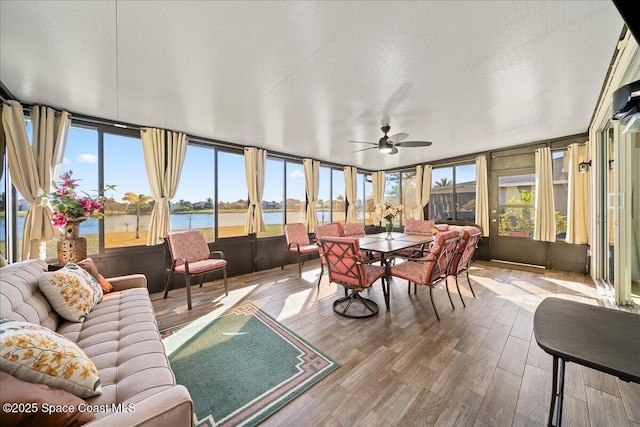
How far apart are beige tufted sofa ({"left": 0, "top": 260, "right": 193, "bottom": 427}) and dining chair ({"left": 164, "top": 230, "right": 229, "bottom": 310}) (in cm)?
95

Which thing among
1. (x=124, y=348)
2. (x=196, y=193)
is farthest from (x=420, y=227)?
(x=124, y=348)

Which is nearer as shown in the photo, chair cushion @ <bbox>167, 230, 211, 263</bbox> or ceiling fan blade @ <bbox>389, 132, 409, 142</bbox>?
ceiling fan blade @ <bbox>389, 132, 409, 142</bbox>

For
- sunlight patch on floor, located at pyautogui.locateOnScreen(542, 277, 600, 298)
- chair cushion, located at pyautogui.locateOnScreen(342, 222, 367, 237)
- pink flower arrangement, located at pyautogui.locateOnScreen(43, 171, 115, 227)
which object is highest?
pink flower arrangement, located at pyautogui.locateOnScreen(43, 171, 115, 227)

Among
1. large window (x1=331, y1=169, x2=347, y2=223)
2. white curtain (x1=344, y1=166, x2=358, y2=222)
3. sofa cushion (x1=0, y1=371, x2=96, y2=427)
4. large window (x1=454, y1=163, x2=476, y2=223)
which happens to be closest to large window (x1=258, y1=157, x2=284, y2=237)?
large window (x1=331, y1=169, x2=347, y2=223)

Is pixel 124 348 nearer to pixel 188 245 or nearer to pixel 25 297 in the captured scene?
pixel 25 297

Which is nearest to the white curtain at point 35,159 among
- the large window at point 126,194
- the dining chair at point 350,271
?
the large window at point 126,194

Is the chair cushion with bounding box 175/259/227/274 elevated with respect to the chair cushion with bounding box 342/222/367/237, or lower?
lower

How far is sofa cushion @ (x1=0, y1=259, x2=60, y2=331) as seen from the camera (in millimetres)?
1278

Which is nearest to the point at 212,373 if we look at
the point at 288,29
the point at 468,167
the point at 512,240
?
the point at 288,29

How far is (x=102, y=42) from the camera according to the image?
68.2 inches

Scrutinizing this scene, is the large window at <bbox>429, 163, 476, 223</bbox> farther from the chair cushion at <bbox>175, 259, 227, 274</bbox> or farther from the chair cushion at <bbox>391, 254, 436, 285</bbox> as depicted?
the chair cushion at <bbox>175, 259, 227, 274</bbox>

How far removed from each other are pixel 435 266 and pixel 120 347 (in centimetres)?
275

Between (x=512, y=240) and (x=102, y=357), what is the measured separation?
6.53 metres

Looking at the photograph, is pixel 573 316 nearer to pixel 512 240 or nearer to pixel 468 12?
pixel 468 12
